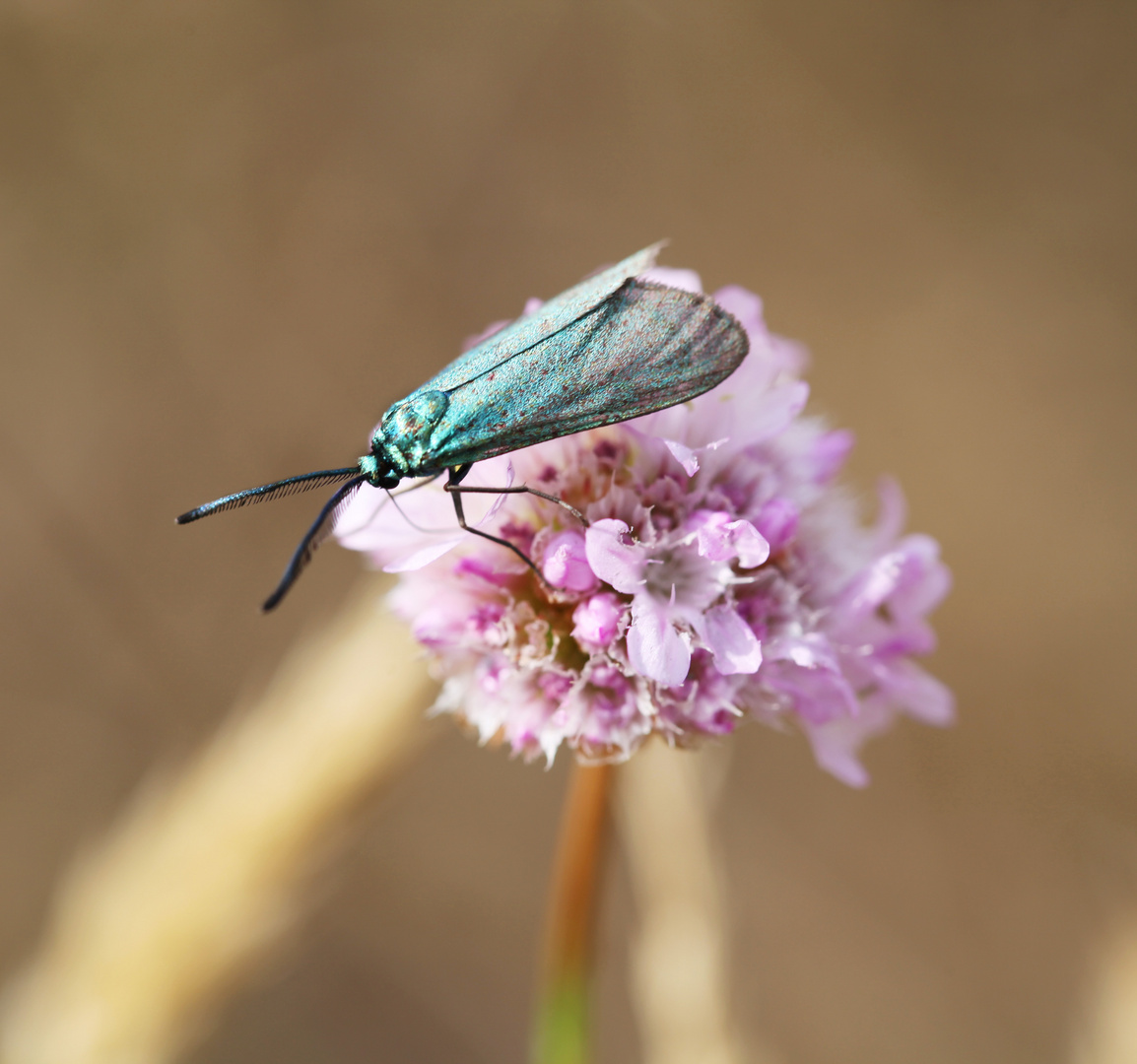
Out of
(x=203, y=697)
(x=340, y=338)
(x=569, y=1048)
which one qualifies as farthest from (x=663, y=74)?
(x=569, y=1048)

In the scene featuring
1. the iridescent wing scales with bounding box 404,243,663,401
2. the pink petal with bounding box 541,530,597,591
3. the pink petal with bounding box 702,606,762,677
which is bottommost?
the pink petal with bounding box 702,606,762,677

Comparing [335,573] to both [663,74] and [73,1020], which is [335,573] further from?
[663,74]

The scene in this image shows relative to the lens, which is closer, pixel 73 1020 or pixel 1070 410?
pixel 73 1020

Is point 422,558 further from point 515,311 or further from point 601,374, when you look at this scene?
point 515,311

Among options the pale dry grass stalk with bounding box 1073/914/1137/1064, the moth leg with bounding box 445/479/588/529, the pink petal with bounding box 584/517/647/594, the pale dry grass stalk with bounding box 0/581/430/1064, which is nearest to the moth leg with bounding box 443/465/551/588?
the moth leg with bounding box 445/479/588/529

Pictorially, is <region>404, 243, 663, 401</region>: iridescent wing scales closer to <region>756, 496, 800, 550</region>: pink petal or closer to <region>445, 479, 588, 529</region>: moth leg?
<region>445, 479, 588, 529</region>: moth leg
